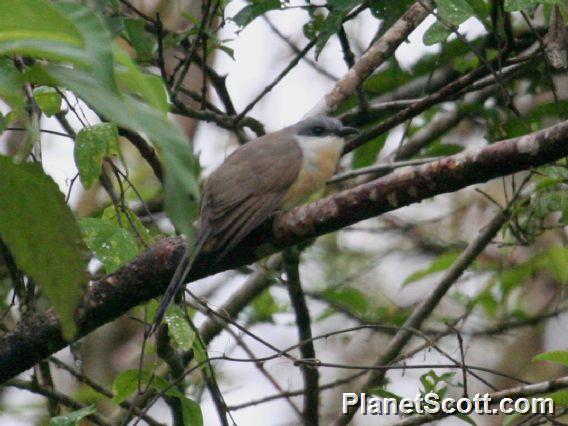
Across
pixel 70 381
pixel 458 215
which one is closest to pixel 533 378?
pixel 458 215

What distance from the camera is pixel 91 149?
8.82ft

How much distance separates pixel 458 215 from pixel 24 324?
5578mm

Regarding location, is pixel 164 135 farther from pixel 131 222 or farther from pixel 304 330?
pixel 304 330

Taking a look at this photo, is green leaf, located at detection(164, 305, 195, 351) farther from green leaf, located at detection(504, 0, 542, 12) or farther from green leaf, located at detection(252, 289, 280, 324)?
green leaf, located at detection(252, 289, 280, 324)

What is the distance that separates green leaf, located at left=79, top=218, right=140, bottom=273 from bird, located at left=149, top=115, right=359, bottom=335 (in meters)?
0.21

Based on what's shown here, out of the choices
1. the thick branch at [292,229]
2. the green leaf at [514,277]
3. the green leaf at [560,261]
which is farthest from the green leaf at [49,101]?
the green leaf at [514,277]

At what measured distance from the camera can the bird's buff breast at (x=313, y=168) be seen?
4082 millimetres

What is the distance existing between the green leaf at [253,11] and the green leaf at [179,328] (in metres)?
1.57

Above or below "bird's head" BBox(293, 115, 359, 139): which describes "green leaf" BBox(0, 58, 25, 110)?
below

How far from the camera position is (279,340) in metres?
8.32

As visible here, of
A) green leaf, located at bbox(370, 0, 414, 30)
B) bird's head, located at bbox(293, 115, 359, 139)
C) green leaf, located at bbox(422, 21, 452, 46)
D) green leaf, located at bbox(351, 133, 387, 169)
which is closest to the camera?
green leaf, located at bbox(422, 21, 452, 46)

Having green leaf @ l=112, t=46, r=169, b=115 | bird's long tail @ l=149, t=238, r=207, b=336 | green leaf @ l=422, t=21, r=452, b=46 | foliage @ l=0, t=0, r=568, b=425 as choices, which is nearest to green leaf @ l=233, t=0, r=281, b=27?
foliage @ l=0, t=0, r=568, b=425

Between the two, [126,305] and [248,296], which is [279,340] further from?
[126,305]

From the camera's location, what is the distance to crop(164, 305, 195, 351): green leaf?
2852 millimetres
